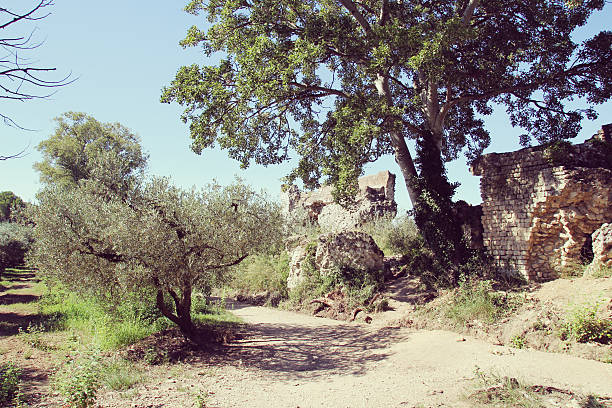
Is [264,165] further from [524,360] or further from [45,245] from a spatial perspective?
[524,360]

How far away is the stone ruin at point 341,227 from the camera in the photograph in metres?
12.7

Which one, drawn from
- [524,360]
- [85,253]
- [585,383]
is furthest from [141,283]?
[585,383]

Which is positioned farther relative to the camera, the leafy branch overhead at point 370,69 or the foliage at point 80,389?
the leafy branch overhead at point 370,69

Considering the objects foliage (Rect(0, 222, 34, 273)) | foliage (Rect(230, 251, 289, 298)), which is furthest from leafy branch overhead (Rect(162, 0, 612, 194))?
foliage (Rect(0, 222, 34, 273))

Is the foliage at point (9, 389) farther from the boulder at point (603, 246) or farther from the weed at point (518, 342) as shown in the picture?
the boulder at point (603, 246)

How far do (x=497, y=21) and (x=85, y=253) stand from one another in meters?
13.8

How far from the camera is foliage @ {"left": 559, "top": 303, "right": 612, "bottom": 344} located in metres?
6.55

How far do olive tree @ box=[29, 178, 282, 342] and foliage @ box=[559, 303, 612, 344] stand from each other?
20.8 feet

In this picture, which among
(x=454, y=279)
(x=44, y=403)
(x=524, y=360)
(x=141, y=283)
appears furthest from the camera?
(x=454, y=279)

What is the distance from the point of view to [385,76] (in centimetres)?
1185

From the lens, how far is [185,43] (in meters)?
12.4

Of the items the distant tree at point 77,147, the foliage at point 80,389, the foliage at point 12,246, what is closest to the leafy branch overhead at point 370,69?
the foliage at point 80,389

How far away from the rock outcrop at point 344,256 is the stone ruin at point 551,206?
142 inches

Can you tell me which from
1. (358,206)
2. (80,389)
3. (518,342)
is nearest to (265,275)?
(358,206)
